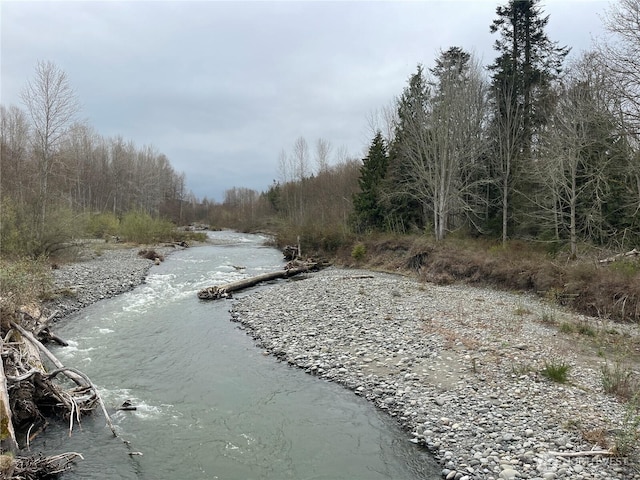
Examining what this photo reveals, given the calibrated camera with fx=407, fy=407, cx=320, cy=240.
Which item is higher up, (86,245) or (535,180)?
(535,180)

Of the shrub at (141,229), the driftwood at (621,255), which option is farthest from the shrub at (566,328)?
the shrub at (141,229)

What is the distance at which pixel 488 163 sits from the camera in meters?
30.5

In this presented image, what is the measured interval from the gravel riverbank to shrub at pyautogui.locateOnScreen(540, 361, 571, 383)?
18 centimetres

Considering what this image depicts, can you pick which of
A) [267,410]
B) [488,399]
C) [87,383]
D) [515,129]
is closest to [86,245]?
[87,383]

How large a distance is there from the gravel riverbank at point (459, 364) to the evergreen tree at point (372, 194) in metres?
15.3

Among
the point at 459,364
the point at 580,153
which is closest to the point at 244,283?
the point at 459,364

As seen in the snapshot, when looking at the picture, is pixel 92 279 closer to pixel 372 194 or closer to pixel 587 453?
pixel 587 453

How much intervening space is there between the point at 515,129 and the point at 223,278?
22.3 metres

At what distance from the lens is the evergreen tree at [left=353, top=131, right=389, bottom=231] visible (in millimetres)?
33875

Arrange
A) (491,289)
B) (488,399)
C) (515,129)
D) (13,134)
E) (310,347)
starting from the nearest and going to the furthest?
(488,399) < (310,347) < (491,289) < (515,129) < (13,134)

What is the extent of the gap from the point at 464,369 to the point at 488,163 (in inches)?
974

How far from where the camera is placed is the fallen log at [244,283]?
18.8 meters

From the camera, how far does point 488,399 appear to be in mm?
7867

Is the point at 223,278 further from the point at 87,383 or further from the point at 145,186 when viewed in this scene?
the point at 145,186
